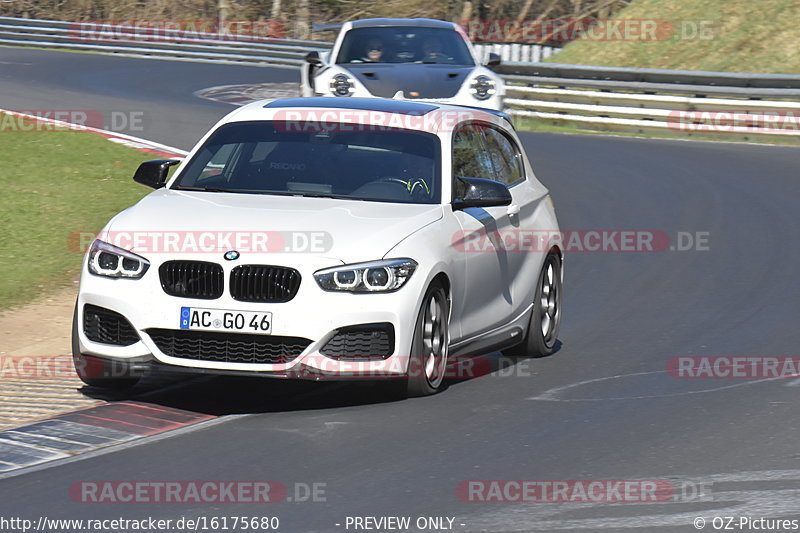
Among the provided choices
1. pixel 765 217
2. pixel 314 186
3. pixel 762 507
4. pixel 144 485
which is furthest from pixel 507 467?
pixel 765 217

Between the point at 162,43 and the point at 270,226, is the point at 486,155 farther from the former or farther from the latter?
the point at 162,43

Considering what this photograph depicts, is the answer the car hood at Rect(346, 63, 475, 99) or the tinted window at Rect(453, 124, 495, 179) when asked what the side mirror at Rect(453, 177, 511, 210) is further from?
the car hood at Rect(346, 63, 475, 99)

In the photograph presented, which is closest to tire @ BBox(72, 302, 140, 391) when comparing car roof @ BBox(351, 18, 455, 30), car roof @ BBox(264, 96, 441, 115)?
car roof @ BBox(264, 96, 441, 115)

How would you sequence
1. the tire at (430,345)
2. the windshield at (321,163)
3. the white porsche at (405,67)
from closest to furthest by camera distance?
the tire at (430,345) → the windshield at (321,163) → the white porsche at (405,67)

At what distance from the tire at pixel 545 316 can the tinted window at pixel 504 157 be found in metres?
0.61

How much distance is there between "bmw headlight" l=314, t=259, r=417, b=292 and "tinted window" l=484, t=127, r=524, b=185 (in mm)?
2088

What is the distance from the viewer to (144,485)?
662cm

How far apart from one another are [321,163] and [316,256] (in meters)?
1.30

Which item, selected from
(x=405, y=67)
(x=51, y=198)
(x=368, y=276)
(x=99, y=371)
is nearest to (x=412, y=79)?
(x=405, y=67)

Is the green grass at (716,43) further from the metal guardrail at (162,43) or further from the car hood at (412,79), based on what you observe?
the car hood at (412,79)

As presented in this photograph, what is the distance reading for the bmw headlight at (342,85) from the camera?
17875 millimetres

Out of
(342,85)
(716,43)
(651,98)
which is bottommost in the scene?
(651,98)

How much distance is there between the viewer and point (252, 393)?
8844mm

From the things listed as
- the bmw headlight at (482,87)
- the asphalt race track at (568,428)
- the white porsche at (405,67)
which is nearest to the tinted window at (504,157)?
the asphalt race track at (568,428)
